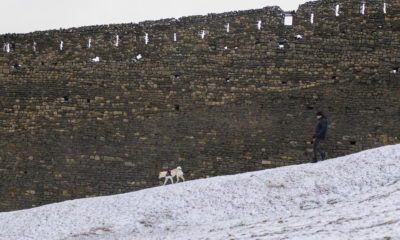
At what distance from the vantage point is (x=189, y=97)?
464 inches

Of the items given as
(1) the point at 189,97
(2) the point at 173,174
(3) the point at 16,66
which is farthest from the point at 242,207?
(3) the point at 16,66

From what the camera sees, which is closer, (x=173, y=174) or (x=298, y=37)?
(x=298, y=37)

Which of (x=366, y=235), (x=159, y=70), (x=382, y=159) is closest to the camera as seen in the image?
(x=366, y=235)

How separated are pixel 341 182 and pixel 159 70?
5760 mm

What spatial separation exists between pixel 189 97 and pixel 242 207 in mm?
4466

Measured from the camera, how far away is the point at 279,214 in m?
7.27

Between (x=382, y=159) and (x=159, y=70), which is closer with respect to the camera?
(x=382, y=159)

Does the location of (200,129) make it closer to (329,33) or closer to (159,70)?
(159,70)

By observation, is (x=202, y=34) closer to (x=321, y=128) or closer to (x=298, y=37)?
(x=298, y=37)

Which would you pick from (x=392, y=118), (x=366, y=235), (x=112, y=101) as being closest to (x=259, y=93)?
(x=392, y=118)

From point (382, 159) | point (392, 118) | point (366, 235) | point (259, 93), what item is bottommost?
point (366, 235)

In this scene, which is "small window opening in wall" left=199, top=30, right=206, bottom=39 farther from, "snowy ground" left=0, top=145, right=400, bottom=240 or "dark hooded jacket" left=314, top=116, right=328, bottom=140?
"snowy ground" left=0, top=145, right=400, bottom=240

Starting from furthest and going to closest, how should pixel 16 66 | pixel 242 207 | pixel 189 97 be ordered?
pixel 16 66
pixel 189 97
pixel 242 207

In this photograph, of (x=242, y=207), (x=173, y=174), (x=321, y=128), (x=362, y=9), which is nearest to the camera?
(x=242, y=207)
